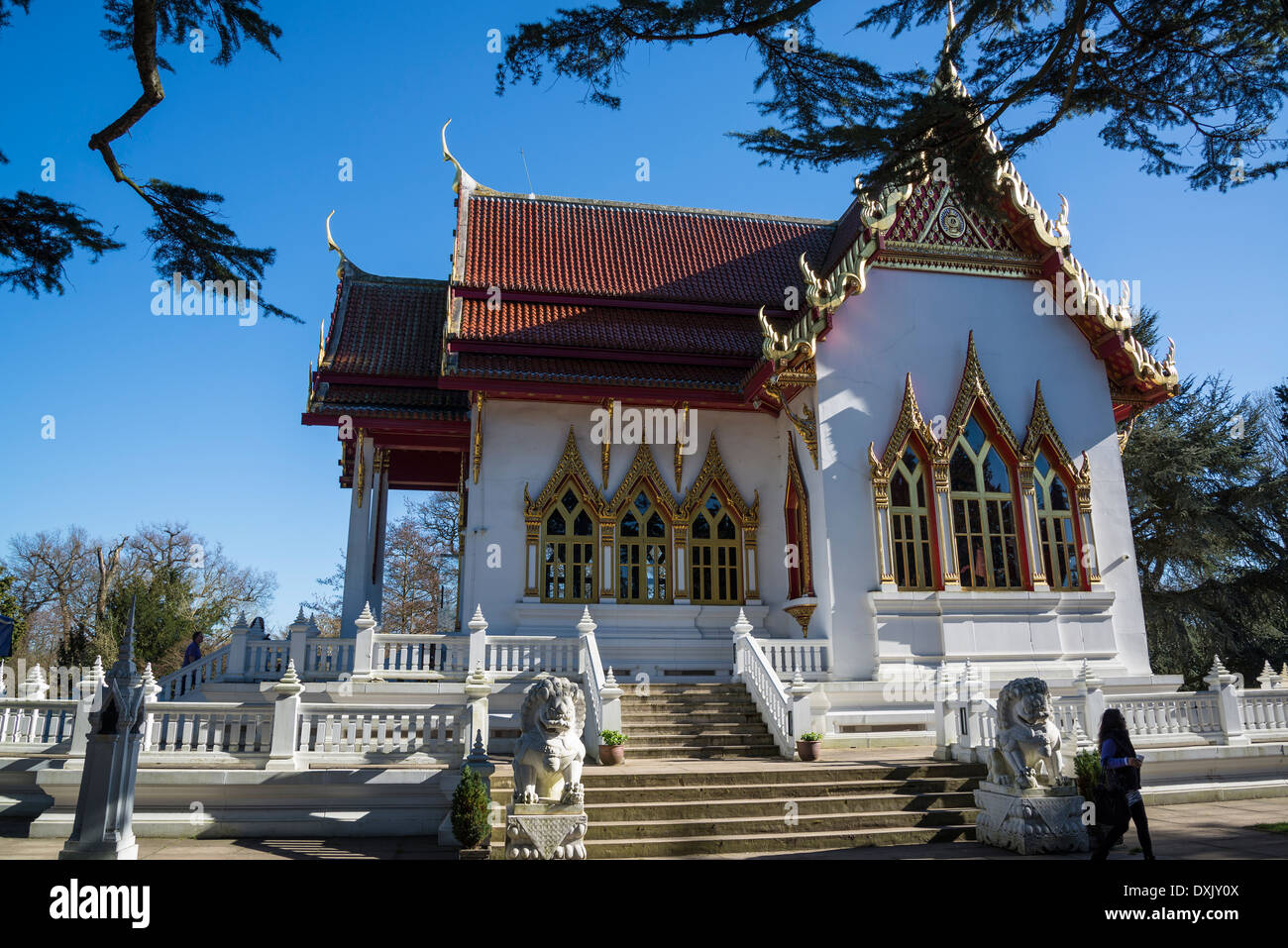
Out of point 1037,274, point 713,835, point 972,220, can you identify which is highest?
point 972,220

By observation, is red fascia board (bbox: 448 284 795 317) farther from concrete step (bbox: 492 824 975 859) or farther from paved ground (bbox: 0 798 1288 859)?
concrete step (bbox: 492 824 975 859)

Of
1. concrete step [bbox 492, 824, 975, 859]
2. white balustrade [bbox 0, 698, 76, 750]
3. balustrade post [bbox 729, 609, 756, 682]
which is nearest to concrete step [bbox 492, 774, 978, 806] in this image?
concrete step [bbox 492, 824, 975, 859]

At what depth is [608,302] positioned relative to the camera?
47.7 feet

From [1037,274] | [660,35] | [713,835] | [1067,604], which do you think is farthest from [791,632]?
[660,35]

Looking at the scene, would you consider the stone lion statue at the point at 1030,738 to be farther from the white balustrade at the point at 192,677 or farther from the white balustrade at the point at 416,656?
the white balustrade at the point at 192,677

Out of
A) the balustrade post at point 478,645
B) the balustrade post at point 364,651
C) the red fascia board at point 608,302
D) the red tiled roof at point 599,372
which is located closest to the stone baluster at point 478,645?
the balustrade post at point 478,645

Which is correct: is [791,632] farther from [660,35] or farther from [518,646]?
[660,35]

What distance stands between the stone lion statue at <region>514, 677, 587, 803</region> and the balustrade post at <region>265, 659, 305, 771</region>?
9.56ft

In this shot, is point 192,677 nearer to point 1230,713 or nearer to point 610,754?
point 610,754

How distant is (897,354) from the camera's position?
12156mm

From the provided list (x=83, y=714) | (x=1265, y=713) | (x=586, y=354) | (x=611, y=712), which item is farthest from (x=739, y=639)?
(x=83, y=714)

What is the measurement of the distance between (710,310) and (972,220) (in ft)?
14.4

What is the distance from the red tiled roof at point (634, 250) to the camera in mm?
14852

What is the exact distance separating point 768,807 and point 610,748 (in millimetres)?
1740
